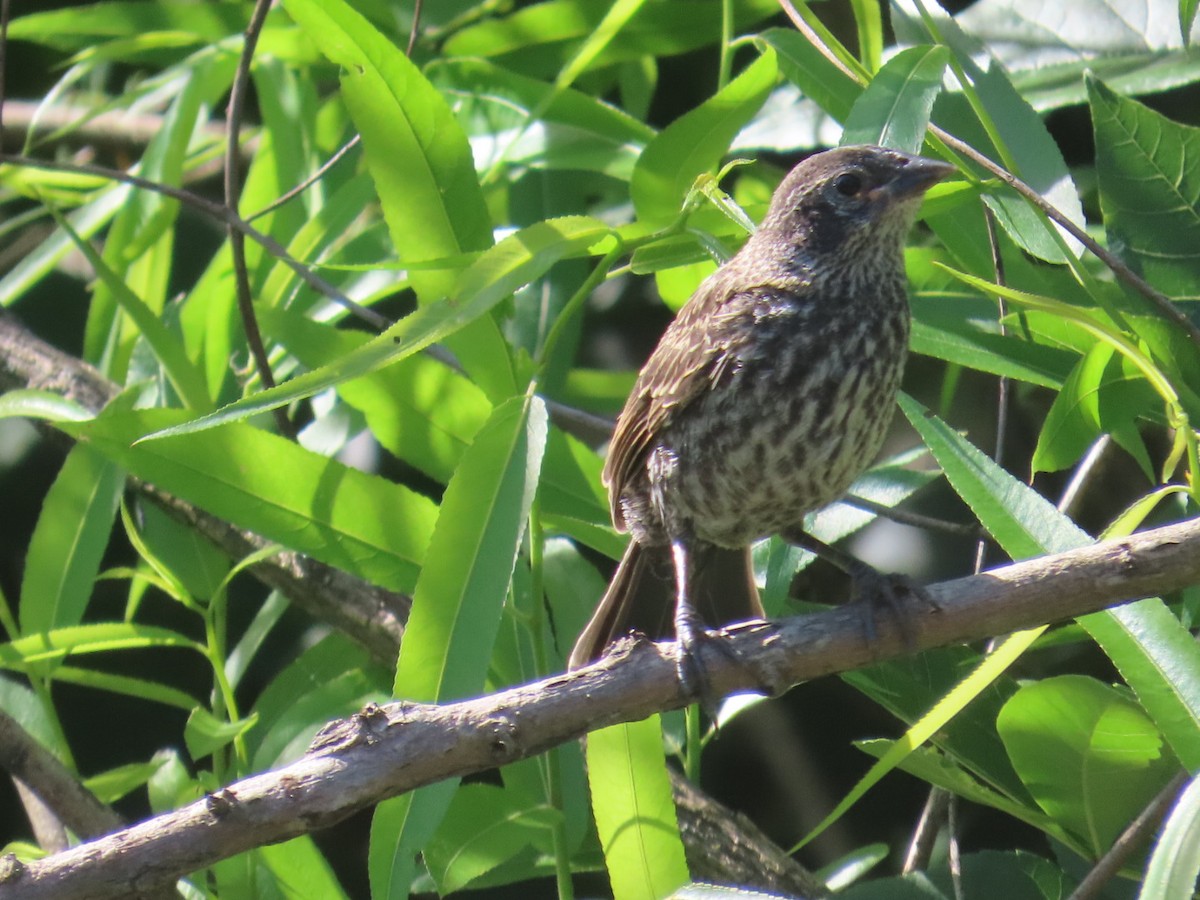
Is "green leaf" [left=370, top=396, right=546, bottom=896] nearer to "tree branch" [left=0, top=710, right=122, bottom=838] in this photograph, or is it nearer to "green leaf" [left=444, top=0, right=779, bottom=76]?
"tree branch" [left=0, top=710, right=122, bottom=838]

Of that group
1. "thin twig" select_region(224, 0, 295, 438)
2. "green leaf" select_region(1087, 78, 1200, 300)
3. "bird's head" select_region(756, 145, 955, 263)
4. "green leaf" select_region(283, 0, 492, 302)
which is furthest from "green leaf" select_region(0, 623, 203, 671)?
"green leaf" select_region(1087, 78, 1200, 300)

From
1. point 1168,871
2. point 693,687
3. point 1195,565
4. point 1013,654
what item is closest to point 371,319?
point 693,687

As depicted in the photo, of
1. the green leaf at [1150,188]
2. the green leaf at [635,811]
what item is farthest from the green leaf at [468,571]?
the green leaf at [1150,188]

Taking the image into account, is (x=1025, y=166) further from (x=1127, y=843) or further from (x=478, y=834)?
(x=478, y=834)

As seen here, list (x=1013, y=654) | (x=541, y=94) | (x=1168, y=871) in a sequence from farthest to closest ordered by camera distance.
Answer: (x=541, y=94)
(x=1013, y=654)
(x=1168, y=871)

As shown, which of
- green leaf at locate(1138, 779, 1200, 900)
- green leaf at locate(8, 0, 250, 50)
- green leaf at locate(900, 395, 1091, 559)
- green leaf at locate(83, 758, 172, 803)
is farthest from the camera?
green leaf at locate(8, 0, 250, 50)

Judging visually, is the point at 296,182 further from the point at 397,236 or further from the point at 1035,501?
the point at 1035,501

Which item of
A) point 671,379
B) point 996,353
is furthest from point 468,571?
point 996,353
